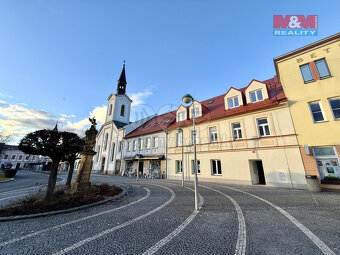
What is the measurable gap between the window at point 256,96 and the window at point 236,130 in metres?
3.11

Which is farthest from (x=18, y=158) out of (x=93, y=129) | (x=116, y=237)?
(x=116, y=237)

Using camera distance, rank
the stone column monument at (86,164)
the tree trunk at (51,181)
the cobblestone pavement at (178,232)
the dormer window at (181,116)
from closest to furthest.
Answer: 1. the cobblestone pavement at (178,232)
2. the tree trunk at (51,181)
3. the stone column monument at (86,164)
4. the dormer window at (181,116)

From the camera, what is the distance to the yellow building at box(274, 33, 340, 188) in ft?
31.0

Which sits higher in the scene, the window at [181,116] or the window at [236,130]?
the window at [181,116]

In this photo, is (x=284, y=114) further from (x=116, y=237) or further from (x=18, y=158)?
(x=18, y=158)

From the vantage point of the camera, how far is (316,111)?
33.9ft

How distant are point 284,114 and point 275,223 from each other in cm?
1045

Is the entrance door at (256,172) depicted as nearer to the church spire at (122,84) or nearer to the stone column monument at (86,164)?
the stone column monument at (86,164)

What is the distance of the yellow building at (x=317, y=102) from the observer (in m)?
9.44

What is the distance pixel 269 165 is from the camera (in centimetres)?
1142

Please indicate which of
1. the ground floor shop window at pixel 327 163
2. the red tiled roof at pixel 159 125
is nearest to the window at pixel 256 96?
the ground floor shop window at pixel 327 163

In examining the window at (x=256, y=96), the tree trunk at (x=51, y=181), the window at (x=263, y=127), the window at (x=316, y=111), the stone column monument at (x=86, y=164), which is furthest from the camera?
the window at (x=256, y=96)

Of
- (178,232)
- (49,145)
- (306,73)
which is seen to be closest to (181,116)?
(306,73)

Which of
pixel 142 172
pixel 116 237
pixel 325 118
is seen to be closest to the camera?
pixel 116 237
